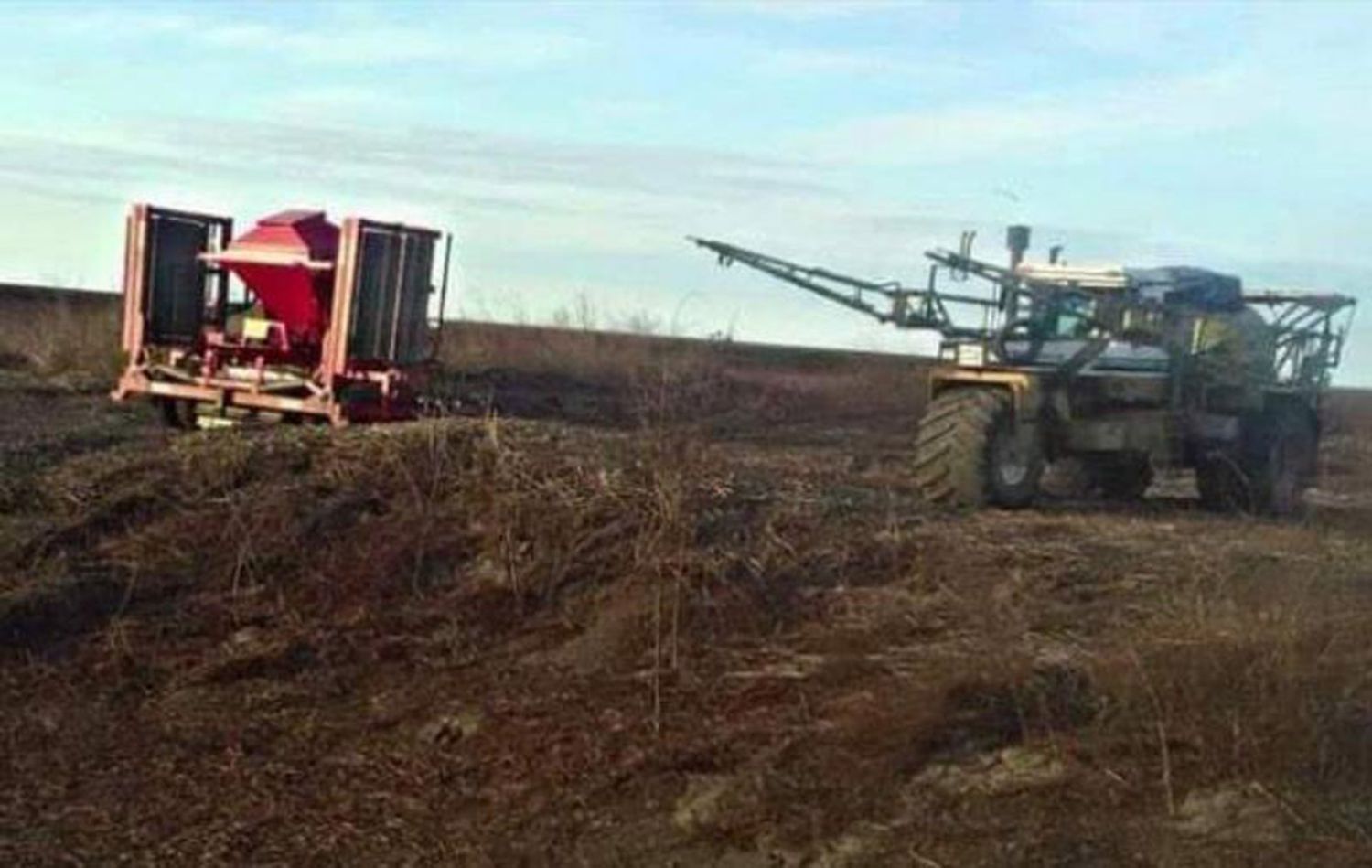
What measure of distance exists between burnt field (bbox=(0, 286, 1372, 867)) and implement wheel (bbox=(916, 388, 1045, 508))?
37 cm

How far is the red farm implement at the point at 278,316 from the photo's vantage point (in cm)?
1802

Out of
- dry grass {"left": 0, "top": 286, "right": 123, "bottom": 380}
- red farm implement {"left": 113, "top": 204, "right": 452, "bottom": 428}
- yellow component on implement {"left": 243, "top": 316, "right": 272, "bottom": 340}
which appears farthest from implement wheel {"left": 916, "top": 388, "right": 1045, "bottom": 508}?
dry grass {"left": 0, "top": 286, "right": 123, "bottom": 380}

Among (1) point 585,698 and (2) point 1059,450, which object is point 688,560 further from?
(2) point 1059,450

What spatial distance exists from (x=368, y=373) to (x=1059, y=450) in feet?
18.8

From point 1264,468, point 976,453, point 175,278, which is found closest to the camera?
point 976,453

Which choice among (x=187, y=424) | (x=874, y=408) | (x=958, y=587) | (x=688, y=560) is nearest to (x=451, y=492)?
(x=688, y=560)

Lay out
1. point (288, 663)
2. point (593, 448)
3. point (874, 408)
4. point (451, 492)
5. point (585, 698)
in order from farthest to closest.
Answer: point (874, 408)
point (593, 448)
point (451, 492)
point (288, 663)
point (585, 698)

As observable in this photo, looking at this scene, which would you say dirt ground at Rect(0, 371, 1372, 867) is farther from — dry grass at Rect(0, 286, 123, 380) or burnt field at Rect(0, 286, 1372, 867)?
dry grass at Rect(0, 286, 123, 380)

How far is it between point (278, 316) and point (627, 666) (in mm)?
9430

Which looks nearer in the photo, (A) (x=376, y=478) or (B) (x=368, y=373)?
(A) (x=376, y=478)

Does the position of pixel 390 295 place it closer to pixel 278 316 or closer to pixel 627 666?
pixel 278 316

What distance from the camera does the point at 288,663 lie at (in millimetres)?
10984

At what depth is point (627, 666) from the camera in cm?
1055

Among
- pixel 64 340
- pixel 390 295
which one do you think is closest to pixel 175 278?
pixel 390 295
